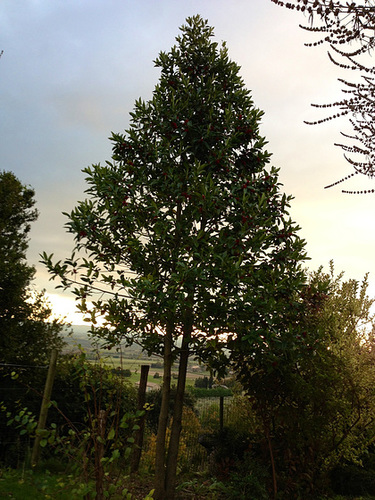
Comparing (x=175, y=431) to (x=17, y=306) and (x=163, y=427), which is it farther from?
(x=17, y=306)

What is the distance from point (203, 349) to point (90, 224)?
316 centimetres

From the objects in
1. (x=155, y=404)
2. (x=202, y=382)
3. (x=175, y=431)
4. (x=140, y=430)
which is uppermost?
(x=175, y=431)

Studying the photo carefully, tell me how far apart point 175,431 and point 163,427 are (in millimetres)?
263

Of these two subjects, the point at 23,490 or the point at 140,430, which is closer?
the point at 23,490

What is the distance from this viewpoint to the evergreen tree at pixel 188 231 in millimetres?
6621

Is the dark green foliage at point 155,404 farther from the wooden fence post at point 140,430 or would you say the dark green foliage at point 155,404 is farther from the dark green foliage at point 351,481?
the dark green foliage at point 351,481

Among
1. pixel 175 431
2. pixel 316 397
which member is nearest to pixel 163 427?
pixel 175 431

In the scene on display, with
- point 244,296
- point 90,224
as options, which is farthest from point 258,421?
point 90,224

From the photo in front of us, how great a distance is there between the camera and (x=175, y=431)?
773cm

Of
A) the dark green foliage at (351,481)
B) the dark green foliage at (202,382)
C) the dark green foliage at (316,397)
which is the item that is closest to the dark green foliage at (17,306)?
the dark green foliage at (316,397)

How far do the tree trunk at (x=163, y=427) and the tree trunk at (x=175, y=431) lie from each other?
0.15 meters

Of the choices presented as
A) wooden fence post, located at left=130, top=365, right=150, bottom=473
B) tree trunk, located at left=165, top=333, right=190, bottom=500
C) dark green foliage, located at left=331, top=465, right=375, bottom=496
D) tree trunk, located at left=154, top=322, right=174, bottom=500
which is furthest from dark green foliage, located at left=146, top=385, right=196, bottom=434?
tree trunk, located at left=154, top=322, right=174, bottom=500

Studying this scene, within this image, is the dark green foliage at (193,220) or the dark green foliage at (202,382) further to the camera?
the dark green foliage at (202,382)

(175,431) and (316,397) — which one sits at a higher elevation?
(316,397)
